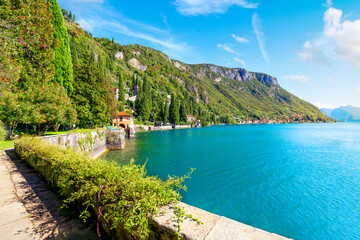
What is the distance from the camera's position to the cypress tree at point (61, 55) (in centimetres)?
2736

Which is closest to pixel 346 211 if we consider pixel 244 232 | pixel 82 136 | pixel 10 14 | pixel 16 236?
pixel 244 232

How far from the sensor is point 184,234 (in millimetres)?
2652

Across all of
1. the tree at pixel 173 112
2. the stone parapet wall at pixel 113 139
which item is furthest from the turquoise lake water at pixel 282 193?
the tree at pixel 173 112

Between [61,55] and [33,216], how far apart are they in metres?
32.4

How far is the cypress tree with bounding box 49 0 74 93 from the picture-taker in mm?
27359

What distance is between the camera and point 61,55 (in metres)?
28.2

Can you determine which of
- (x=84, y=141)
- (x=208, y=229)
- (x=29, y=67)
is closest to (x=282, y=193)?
(x=208, y=229)

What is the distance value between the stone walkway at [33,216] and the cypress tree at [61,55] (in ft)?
87.6

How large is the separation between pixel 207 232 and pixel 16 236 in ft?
15.9

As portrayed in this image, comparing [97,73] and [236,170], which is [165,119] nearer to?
[97,73]

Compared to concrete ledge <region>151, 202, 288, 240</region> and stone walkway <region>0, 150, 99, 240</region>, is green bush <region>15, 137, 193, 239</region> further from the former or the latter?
stone walkway <region>0, 150, 99, 240</region>

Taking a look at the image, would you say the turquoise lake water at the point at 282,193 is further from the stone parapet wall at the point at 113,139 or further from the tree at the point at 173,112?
the tree at the point at 173,112

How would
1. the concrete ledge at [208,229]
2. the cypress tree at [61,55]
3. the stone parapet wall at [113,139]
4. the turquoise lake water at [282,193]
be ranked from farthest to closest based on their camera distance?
the stone parapet wall at [113,139] → the cypress tree at [61,55] → the turquoise lake water at [282,193] → the concrete ledge at [208,229]

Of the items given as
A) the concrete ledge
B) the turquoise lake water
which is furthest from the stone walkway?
the turquoise lake water
